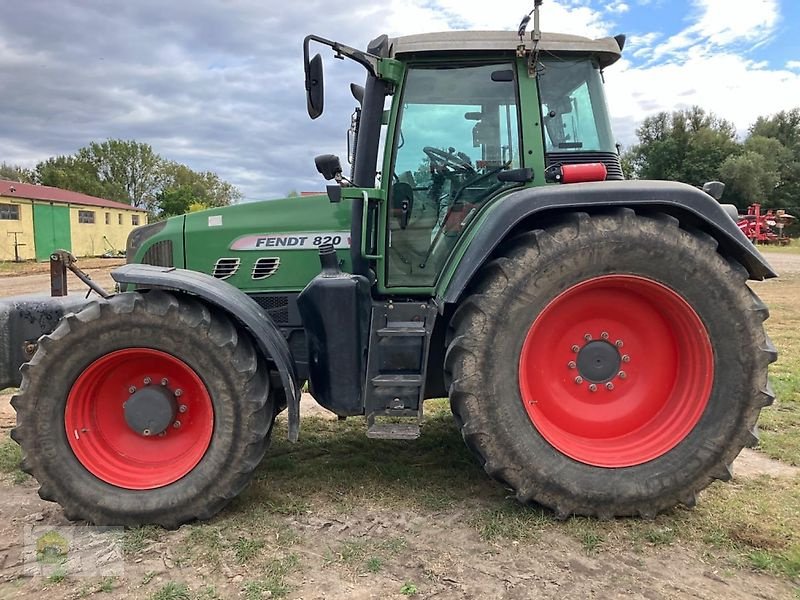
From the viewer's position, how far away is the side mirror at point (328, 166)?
132 inches

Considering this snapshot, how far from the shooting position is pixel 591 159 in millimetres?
3637

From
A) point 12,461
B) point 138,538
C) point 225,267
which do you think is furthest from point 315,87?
point 12,461

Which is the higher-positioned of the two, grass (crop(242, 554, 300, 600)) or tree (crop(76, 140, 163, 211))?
tree (crop(76, 140, 163, 211))

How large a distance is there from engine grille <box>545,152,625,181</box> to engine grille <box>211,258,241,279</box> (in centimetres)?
202

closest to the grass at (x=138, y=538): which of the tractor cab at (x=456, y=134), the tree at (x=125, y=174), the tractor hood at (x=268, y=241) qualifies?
Answer: the tractor hood at (x=268, y=241)

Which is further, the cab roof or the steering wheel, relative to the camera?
the steering wheel

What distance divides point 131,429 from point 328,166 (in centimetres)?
178

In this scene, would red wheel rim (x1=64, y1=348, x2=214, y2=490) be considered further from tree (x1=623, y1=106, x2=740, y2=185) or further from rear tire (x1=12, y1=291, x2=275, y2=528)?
tree (x1=623, y1=106, x2=740, y2=185)

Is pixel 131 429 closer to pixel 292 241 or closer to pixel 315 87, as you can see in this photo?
pixel 292 241

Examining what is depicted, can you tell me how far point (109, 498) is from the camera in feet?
10.7

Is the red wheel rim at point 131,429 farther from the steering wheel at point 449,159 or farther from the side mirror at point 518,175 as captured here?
the side mirror at point 518,175

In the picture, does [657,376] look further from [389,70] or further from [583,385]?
[389,70]

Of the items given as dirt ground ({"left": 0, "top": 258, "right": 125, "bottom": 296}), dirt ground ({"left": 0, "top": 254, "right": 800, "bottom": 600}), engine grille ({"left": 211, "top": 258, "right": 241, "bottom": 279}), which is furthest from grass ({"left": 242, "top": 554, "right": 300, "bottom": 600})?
dirt ground ({"left": 0, "top": 258, "right": 125, "bottom": 296})

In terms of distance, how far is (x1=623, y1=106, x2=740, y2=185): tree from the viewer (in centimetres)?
4322
